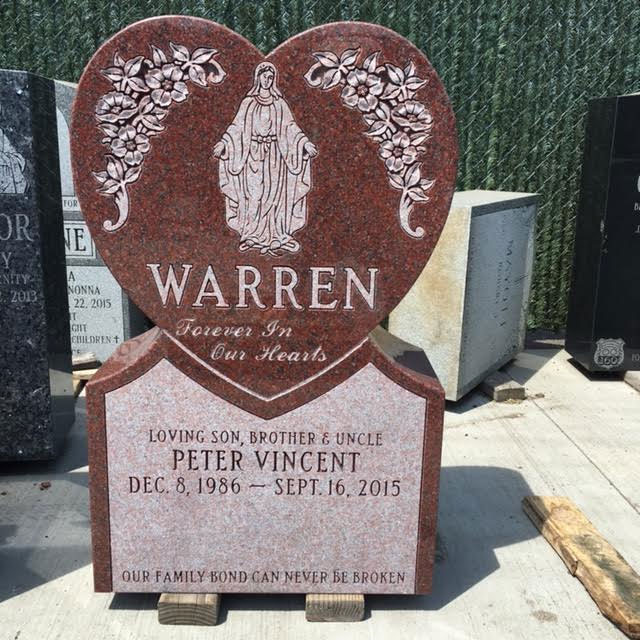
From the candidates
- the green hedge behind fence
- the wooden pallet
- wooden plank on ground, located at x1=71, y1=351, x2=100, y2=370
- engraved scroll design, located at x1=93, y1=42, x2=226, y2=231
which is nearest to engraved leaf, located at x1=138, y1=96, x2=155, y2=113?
engraved scroll design, located at x1=93, y1=42, x2=226, y2=231

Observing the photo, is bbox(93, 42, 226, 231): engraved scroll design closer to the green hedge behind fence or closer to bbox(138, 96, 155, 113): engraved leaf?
bbox(138, 96, 155, 113): engraved leaf

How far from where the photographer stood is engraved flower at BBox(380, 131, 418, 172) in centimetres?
272

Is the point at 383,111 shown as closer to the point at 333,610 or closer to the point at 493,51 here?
the point at 333,610

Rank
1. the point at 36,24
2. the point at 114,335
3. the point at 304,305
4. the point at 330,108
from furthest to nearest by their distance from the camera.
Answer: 1. the point at 36,24
2. the point at 114,335
3. the point at 304,305
4. the point at 330,108

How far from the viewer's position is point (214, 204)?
9.05ft

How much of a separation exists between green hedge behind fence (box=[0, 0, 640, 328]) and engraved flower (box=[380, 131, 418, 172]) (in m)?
4.48

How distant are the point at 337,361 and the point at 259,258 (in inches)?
20.1

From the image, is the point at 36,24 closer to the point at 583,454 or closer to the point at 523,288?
the point at 523,288

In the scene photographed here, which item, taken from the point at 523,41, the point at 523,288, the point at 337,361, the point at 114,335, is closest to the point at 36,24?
the point at 114,335

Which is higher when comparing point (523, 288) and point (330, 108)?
point (330, 108)

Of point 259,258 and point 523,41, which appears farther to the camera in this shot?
point 523,41

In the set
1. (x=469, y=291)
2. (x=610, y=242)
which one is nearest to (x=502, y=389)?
(x=469, y=291)

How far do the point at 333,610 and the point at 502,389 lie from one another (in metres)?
2.97

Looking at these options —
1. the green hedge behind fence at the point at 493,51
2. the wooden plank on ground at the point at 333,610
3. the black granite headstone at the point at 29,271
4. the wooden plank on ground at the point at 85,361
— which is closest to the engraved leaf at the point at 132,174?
the black granite headstone at the point at 29,271
